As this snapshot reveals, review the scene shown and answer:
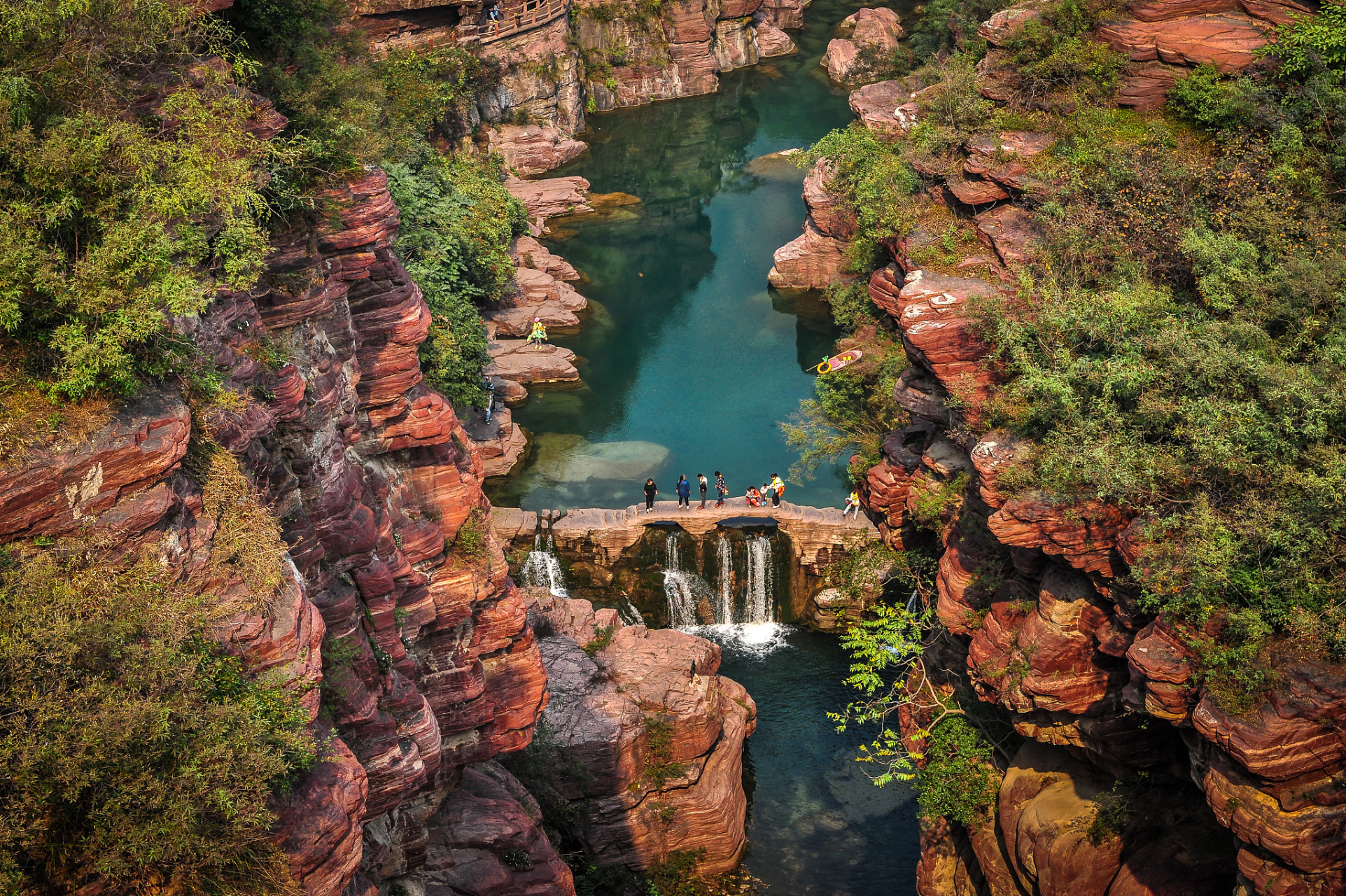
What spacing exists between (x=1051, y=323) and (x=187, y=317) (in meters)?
19.2

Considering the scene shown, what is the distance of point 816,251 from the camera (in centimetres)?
5238

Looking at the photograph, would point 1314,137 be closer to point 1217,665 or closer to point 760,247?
point 1217,665

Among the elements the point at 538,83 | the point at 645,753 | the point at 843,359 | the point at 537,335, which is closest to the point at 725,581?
the point at 645,753

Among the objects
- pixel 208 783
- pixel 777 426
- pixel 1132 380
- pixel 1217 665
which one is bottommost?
pixel 777 426

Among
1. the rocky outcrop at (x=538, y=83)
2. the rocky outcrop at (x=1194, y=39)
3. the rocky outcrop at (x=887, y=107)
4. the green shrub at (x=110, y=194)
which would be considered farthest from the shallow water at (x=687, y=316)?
the green shrub at (x=110, y=194)

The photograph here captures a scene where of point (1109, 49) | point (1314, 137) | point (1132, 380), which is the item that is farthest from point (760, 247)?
point (1132, 380)

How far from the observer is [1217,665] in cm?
1861

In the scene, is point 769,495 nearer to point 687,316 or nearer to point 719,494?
point 719,494

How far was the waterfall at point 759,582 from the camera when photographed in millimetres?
36531

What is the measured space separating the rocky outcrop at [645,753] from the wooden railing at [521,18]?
1853 inches

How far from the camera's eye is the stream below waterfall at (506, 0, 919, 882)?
30.8m

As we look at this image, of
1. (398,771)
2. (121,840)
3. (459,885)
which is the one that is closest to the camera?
(121,840)

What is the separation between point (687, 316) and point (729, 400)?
830 cm

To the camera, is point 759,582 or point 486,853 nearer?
point 486,853
